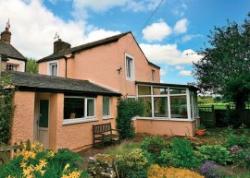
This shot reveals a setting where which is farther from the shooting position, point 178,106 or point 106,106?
point 178,106

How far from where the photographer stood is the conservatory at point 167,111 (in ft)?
44.4

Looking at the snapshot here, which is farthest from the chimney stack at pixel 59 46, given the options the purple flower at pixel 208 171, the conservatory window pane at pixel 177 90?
the purple flower at pixel 208 171

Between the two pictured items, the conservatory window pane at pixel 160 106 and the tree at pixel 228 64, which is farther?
the tree at pixel 228 64

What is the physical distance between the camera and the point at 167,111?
1428cm

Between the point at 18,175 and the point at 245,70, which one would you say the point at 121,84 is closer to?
the point at 245,70

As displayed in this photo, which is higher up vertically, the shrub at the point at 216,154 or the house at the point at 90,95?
the house at the point at 90,95

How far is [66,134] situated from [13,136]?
254 centimetres

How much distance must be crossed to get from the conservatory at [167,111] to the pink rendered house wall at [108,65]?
6.01 feet

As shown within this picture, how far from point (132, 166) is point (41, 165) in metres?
2.51

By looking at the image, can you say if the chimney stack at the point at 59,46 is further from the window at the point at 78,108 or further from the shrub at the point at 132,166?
the shrub at the point at 132,166

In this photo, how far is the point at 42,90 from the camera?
27.8 ft

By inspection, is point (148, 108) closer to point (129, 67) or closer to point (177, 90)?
point (177, 90)

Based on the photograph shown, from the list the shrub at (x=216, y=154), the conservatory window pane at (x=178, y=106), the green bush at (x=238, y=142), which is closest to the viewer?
the shrub at (x=216, y=154)

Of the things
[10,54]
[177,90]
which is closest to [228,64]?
[177,90]
